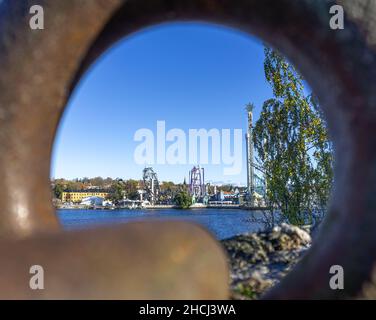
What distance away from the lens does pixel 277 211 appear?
1596cm

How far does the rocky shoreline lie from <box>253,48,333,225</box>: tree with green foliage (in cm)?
765

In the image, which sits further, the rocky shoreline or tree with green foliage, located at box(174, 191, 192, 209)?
tree with green foliage, located at box(174, 191, 192, 209)

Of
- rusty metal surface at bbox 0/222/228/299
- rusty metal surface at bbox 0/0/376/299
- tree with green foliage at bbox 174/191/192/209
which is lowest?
tree with green foliage at bbox 174/191/192/209

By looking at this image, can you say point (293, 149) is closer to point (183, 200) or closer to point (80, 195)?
point (183, 200)

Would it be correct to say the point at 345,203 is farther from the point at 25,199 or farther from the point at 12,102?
the point at 12,102

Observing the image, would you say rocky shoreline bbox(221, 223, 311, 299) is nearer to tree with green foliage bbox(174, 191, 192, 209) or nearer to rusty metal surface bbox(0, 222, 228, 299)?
rusty metal surface bbox(0, 222, 228, 299)

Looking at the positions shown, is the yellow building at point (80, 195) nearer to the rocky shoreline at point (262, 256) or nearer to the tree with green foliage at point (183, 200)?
the tree with green foliage at point (183, 200)

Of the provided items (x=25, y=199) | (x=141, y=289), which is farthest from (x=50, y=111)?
(x=141, y=289)

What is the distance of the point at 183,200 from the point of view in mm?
90125

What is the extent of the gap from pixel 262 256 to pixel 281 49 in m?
3.42

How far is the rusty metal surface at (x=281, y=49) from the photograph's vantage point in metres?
2.34

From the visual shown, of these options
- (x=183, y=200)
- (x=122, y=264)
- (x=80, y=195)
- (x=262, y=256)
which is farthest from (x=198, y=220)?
(x=80, y=195)

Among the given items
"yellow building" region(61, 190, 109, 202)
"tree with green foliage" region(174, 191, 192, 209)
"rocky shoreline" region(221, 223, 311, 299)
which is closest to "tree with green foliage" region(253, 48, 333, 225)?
"rocky shoreline" region(221, 223, 311, 299)

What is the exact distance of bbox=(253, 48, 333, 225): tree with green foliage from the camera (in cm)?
1432
